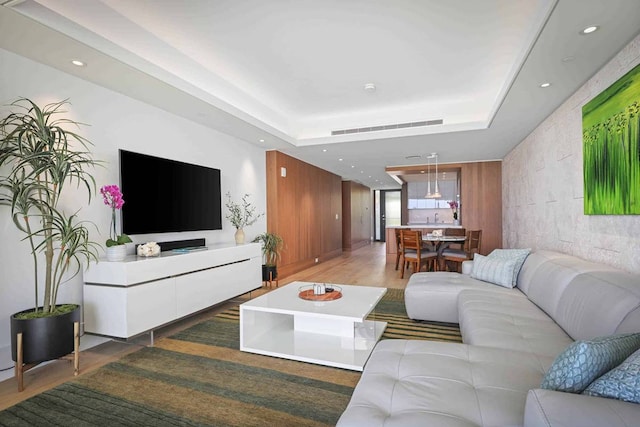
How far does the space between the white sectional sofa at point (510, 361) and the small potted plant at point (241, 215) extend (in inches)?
121

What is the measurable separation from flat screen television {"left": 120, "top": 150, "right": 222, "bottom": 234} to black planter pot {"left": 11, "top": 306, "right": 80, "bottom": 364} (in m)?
1.09

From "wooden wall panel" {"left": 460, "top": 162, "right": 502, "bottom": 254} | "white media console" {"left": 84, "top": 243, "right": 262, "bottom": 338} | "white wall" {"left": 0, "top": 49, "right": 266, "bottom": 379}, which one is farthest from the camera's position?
"wooden wall panel" {"left": 460, "top": 162, "right": 502, "bottom": 254}

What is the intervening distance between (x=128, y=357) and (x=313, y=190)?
5305 millimetres

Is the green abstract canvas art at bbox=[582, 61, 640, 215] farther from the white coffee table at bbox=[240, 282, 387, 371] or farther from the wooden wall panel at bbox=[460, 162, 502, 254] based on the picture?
the wooden wall panel at bbox=[460, 162, 502, 254]

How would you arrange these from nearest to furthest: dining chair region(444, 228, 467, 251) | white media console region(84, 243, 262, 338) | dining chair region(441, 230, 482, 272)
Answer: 1. white media console region(84, 243, 262, 338)
2. dining chair region(441, 230, 482, 272)
3. dining chair region(444, 228, 467, 251)

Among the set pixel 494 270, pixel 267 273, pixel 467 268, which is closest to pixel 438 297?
pixel 494 270

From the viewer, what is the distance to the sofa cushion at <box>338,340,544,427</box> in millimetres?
1195

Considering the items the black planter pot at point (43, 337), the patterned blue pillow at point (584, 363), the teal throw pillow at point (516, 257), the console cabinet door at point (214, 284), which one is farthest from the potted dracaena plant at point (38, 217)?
the teal throw pillow at point (516, 257)

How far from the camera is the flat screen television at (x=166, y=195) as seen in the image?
10.7ft

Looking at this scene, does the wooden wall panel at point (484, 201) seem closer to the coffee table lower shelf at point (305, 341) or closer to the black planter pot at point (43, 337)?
the coffee table lower shelf at point (305, 341)

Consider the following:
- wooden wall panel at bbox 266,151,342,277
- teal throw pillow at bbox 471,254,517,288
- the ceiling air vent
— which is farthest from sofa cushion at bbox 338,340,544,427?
wooden wall panel at bbox 266,151,342,277

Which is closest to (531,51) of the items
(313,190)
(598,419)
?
(598,419)

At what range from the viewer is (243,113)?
4.06 meters

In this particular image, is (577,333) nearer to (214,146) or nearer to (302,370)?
(302,370)
